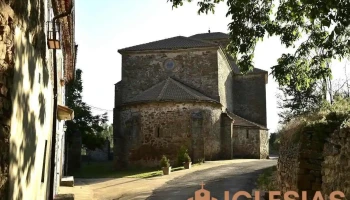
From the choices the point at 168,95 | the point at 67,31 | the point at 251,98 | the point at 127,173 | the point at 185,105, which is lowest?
the point at 127,173

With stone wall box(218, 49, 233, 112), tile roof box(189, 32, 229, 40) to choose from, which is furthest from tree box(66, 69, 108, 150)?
tile roof box(189, 32, 229, 40)

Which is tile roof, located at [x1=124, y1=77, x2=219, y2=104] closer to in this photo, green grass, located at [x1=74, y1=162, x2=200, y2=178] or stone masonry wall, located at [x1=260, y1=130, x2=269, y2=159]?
green grass, located at [x1=74, y1=162, x2=200, y2=178]

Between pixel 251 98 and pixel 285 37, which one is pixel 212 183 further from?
pixel 251 98

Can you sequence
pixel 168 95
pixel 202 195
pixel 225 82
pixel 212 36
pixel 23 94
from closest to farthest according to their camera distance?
pixel 23 94 → pixel 202 195 → pixel 168 95 → pixel 225 82 → pixel 212 36

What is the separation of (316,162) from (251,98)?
97.8 feet

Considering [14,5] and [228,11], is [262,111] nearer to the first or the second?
[228,11]

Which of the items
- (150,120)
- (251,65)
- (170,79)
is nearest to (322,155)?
(251,65)

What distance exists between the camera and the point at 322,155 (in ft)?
26.9

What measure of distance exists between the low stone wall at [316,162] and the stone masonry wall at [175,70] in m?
20.9

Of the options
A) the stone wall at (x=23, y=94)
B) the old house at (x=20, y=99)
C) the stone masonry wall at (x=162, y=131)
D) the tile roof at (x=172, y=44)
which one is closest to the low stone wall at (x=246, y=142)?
the stone masonry wall at (x=162, y=131)

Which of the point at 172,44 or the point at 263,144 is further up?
the point at 172,44

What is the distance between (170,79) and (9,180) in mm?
27660

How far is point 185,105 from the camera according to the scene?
26.5 meters

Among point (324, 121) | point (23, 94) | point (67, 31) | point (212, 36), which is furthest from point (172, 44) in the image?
point (23, 94)
